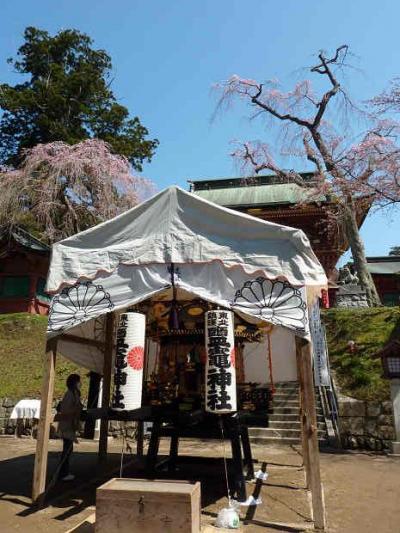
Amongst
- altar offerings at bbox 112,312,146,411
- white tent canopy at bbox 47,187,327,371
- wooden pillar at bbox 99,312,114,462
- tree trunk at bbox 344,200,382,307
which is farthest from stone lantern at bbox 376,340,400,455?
tree trunk at bbox 344,200,382,307

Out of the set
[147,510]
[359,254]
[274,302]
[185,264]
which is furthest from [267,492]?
[359,254]

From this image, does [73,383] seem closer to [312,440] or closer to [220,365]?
[220,365]

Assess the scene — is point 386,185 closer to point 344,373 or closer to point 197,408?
point 344,373

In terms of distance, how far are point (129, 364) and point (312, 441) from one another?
2442mm

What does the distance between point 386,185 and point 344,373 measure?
7.18 m

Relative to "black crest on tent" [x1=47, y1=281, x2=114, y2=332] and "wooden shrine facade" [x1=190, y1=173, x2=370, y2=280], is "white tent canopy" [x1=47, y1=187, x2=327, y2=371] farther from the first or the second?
"wooden shrine facade" [x1=190, y1=173, x2=370, y2=280]

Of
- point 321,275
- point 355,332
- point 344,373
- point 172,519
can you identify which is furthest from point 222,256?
point 355,332

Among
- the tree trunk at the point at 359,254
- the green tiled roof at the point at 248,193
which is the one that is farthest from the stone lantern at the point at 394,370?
the green tiled roof at the point at 248,193

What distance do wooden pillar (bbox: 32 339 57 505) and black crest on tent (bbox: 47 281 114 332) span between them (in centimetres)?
38

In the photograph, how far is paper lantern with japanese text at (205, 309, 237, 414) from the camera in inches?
195

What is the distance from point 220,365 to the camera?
16.8 feet

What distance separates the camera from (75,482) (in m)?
6.74

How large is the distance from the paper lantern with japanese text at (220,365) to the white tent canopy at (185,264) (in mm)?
246

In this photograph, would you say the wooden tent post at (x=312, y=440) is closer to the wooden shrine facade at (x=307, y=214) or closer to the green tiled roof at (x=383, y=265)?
the wooden shrine facade at (x=307, y=214)
